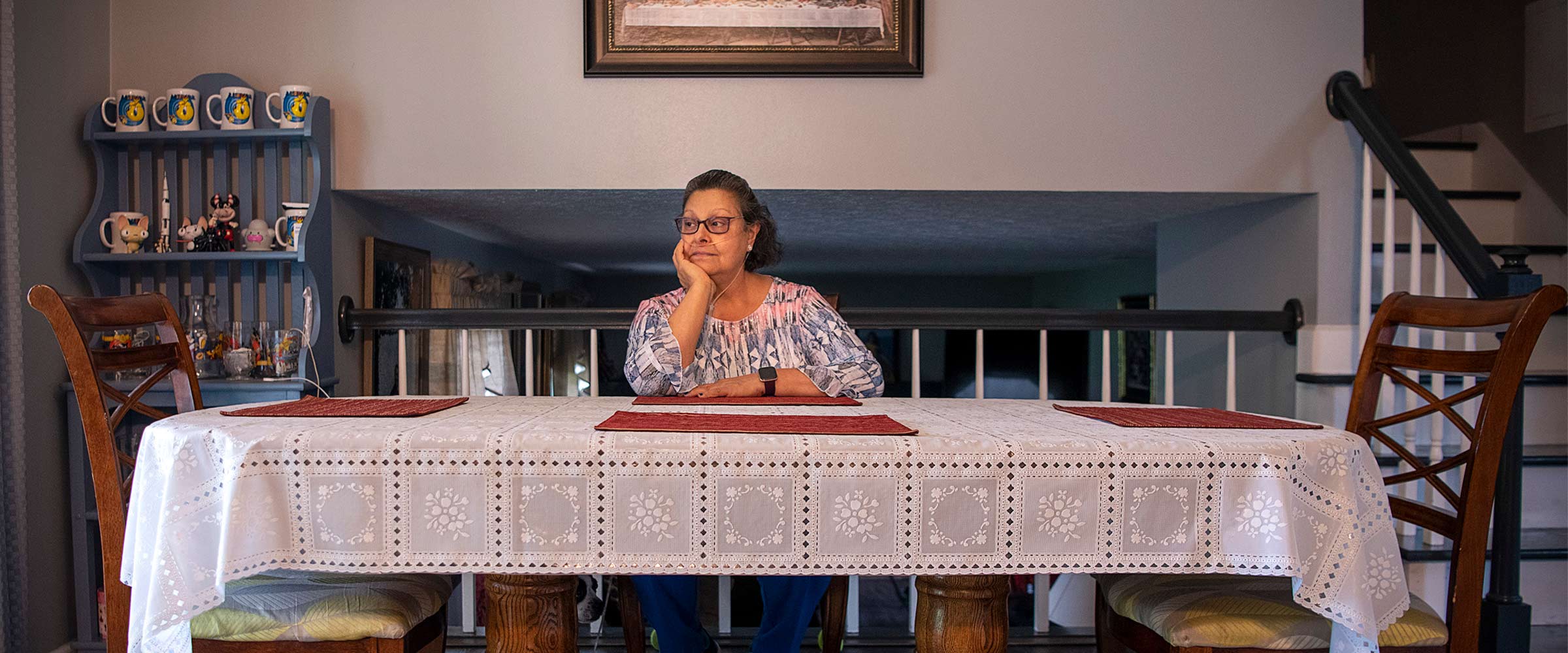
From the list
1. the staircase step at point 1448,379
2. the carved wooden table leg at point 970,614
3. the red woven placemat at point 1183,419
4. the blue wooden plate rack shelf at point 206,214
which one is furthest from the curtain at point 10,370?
the staircase step at point 1448,379

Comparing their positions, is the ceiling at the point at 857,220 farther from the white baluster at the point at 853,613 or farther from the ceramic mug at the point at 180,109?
the white baluster at the point at 853,613

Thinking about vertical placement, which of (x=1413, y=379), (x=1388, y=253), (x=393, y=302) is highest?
(x=1388, y=253)

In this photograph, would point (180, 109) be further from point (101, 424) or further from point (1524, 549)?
point (1524, 549)

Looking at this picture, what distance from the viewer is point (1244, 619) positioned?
1.25 metres

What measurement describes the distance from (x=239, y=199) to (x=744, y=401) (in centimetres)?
179

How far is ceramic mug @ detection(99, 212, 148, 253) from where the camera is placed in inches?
88.8

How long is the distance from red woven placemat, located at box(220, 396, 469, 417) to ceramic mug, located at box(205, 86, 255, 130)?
120cm

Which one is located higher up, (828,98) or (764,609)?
(828,98)

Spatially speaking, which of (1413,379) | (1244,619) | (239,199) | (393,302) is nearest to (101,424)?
(239,199)

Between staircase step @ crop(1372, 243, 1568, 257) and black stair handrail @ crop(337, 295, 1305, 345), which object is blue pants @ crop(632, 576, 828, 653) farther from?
staircase step @ crop(1372, 243, 1568, 257)

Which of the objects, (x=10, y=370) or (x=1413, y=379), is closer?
(x=10, y=370)

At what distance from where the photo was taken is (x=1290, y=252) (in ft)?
8.69

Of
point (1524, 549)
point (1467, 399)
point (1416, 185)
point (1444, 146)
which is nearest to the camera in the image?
point (1467, 399)

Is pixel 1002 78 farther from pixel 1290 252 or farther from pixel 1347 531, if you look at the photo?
pixel 1347 531
